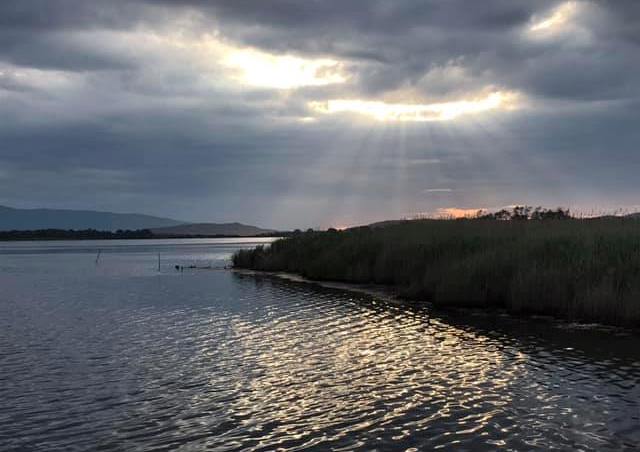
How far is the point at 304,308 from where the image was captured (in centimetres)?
2412

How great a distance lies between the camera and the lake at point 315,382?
9.16 meters

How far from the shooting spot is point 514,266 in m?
23.0

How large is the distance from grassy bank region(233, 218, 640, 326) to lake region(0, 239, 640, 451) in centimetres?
136

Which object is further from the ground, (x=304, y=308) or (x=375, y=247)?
(x=375, y=247)

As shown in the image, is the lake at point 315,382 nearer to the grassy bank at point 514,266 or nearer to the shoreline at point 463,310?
the shoreline at point 463,310

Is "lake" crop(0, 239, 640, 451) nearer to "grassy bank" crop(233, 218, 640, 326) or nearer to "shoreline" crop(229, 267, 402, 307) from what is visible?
"grassy bank" crop(233, 218, 640, 326)

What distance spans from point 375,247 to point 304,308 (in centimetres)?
1275

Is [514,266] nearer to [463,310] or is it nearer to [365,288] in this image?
[463,310]

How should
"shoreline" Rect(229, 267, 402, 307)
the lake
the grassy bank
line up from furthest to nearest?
"shoreline" Rect(229, 267, 402, 307) < the grassy bank < the lake

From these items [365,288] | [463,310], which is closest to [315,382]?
[463,310]

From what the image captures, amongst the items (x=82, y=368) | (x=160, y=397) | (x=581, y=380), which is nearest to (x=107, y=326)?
(x=82, y=368)

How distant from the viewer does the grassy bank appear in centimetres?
1927

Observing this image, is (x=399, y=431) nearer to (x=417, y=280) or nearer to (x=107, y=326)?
(x=107, y=326)

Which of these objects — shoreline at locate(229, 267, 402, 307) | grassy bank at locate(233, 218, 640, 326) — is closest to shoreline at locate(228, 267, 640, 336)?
shoreline at locate(229, 267, 402, 307)
